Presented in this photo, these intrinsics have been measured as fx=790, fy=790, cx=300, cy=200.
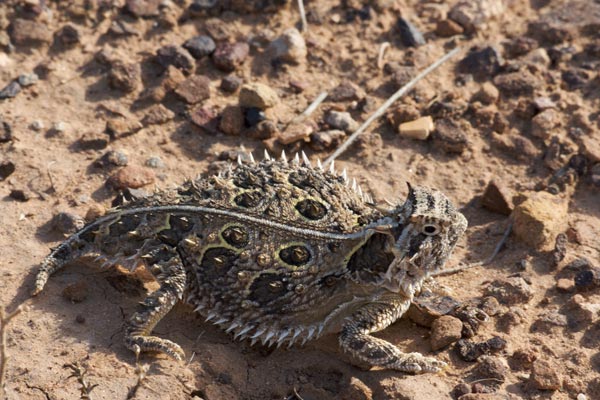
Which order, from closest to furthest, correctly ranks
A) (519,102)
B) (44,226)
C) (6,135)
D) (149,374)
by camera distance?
(149,374) → (44,226) → (6,135) → (519,102)

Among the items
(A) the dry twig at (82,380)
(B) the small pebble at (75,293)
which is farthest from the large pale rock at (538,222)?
(A) the dry twig at (82,380)

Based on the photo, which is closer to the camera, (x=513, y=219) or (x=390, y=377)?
(x=390, y=377)

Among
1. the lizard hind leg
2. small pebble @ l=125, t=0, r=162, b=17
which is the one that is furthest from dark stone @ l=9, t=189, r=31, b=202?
small pebble @ l=125, t=0, r=162, b=17

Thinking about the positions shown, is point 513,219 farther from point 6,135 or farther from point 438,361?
point 6,135

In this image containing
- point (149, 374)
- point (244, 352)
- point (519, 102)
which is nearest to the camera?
point (149, 374)

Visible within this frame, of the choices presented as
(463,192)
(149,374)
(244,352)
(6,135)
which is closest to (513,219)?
(463,192)

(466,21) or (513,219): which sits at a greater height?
(466,21)

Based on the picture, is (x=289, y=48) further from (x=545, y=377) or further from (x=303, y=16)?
(x=545, y=377)
